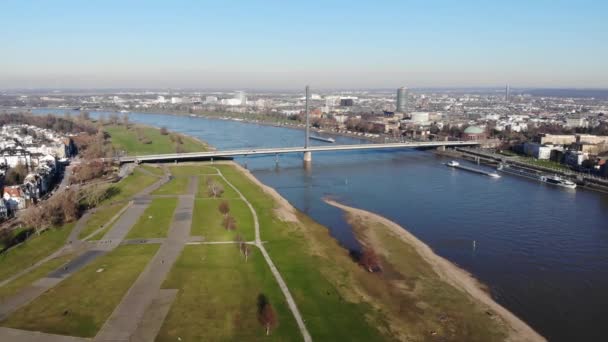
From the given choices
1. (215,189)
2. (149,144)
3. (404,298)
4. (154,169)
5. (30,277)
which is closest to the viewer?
(404,298)

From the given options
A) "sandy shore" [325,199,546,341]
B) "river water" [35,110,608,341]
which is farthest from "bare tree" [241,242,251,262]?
"sandy shore" [325,199,546,341]

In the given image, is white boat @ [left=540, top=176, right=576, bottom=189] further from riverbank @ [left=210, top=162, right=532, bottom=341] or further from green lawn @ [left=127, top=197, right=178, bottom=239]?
green lawn @ [left=127, top=197, right=178, bottom=239]

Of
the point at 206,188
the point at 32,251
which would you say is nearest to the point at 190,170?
the point at 206,188

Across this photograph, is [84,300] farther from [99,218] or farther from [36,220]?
[99,218]

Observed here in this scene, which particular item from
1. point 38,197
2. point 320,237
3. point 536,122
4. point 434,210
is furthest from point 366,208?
point 536,122

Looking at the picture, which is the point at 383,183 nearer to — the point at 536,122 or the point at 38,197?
the point at 38,197

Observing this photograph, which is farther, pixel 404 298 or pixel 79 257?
pixel 79 257
